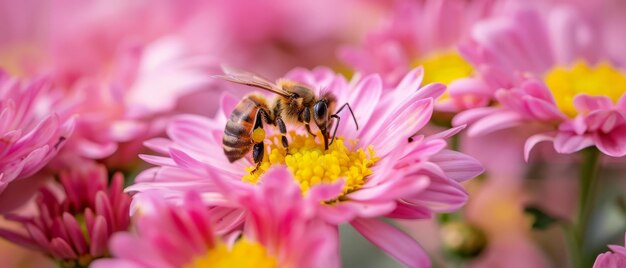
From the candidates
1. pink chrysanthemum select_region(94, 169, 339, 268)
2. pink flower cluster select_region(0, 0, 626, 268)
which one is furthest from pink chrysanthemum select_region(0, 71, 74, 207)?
pink chrysanthemum select_region(94, 169, 339, 268)

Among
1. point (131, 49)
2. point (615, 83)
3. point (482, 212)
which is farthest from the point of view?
point (482, 212)

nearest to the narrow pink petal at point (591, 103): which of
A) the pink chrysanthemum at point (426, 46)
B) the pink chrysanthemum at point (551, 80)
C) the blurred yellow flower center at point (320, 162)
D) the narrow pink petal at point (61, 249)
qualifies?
the pink chrysanthemum at point (551, 80)

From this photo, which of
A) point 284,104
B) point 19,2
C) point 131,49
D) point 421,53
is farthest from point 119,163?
point 19,2

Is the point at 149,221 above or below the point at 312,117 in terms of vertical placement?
below

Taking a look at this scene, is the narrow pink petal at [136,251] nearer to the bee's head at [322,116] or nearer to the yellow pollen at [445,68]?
the bee's head at [322,116]

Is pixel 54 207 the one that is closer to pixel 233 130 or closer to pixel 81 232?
pixel 81 232

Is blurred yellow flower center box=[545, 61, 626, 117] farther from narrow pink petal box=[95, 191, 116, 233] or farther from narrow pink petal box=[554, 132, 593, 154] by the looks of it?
narrow pink petal box=[95, 191, 116, 233]

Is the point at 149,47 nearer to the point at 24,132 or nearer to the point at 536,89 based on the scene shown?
the point at 24,132
